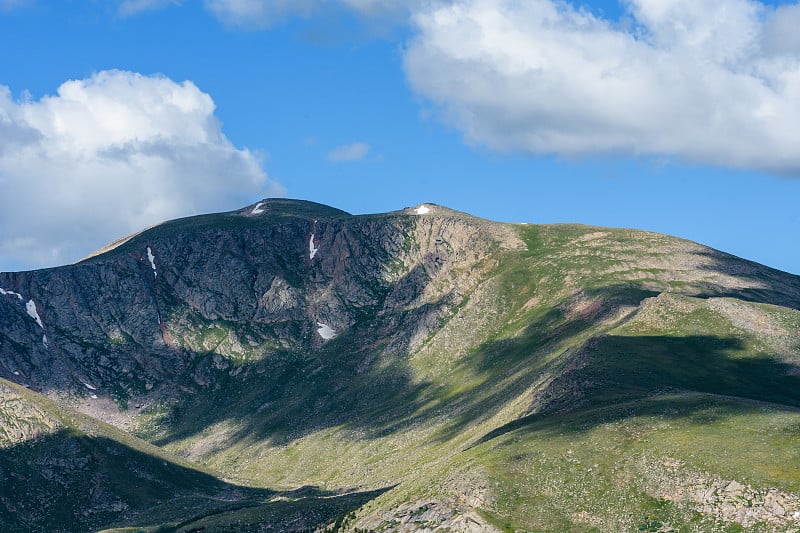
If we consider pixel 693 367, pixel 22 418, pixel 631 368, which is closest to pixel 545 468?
pixel 631 368

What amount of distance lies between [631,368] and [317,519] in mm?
54989

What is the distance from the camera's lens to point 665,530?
81.8 metres

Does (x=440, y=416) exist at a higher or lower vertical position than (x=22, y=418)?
lower

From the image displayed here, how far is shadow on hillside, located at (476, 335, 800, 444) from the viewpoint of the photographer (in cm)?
11619

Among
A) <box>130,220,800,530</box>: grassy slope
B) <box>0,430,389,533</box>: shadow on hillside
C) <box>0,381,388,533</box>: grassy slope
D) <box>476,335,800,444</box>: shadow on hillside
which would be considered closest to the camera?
<box>130,220,800,530</box>: grassy slope

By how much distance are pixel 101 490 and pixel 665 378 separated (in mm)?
105528

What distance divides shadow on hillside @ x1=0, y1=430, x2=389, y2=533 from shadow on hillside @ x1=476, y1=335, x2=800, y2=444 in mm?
47443

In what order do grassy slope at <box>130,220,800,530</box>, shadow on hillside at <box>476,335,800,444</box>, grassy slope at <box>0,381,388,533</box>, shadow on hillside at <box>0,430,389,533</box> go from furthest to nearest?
grassy slope at <box>0,381,388,533</box> < shadow on hillside at <box>0,430,389,533</box> < shadow on hillside at <box>476,335,800,444</box> < grassy slope at <box>130,220,800,530</box>

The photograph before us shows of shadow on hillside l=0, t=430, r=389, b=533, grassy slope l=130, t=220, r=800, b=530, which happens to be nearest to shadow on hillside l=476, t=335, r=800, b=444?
grassy slope l=130, t=220, r=800, b=530

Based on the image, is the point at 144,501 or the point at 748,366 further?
the point at 144,501

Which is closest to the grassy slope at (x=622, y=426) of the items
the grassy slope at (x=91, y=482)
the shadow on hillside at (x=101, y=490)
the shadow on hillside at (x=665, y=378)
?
the shadow on hillside at (x=665, y=378)

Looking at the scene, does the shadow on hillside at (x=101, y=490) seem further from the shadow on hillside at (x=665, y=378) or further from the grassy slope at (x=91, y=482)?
the shadow on hillside at (x=665, y=378)

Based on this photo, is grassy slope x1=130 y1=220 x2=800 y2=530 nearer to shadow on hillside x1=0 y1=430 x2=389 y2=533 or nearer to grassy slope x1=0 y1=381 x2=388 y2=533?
shadow on hillside x1=0 y1=430 x2=389 y2=533

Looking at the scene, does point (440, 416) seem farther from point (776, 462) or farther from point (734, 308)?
point (776, 462)
